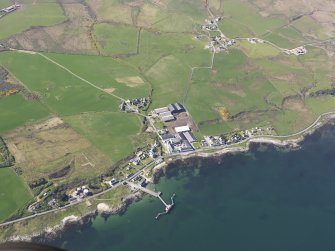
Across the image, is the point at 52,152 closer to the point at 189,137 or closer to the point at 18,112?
the point at 18,112

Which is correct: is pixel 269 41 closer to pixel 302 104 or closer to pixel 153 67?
pixel 302 104

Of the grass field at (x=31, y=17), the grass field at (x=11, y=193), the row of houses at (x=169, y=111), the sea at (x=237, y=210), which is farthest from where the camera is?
the grass field at (x=31, y=17)

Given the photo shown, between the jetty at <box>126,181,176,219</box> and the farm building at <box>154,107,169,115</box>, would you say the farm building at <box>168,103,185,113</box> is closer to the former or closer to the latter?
the farm building at <box>154,107,169,115</box>

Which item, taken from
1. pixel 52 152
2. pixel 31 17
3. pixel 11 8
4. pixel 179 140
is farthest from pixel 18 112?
pixel 11 8

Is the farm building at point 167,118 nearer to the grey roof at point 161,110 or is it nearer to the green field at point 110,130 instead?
the grey roof at point 161,110

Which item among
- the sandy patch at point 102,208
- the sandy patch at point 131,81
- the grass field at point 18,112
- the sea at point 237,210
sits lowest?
the sea at point 237,210

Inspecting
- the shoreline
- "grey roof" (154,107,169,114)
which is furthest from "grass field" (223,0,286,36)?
"grey roof" (154,107,169,114)

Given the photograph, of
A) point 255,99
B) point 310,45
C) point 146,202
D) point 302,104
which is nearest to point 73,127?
point 146,202

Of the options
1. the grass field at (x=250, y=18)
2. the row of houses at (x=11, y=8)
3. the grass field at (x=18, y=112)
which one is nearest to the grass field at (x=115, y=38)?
the row of houses at (x=11, y=8)
